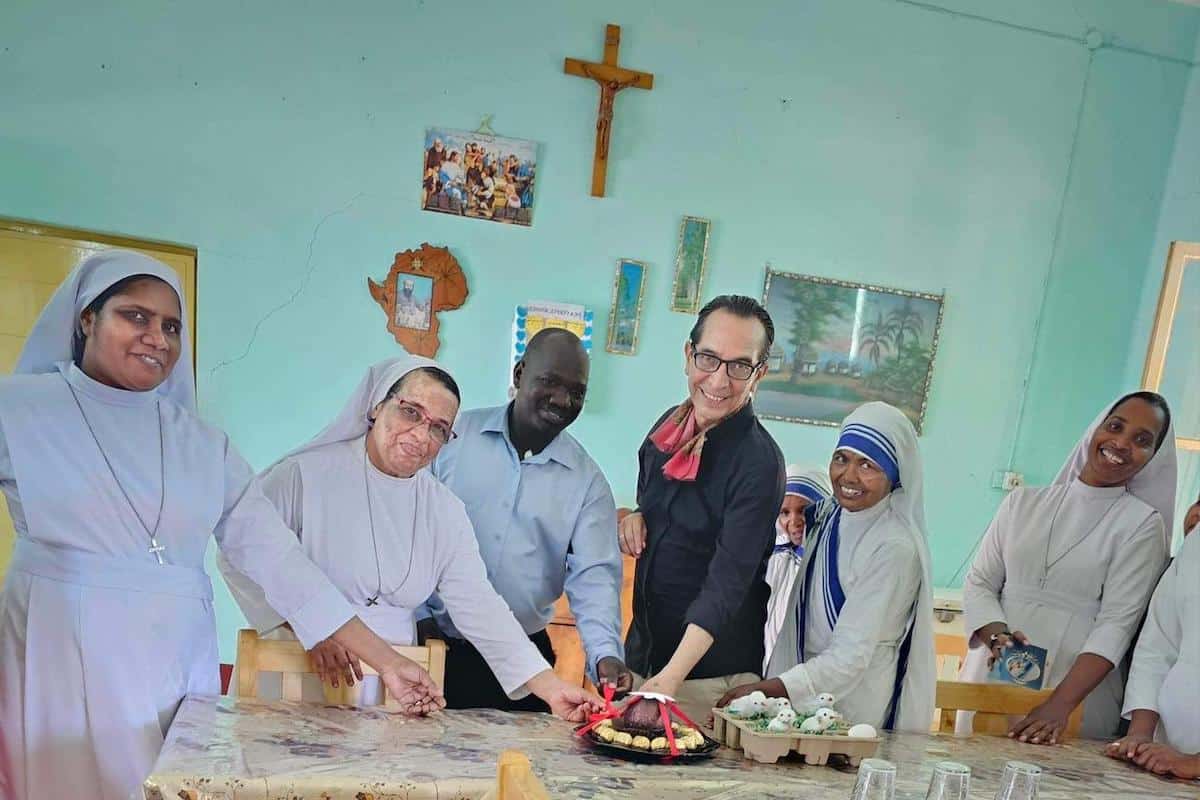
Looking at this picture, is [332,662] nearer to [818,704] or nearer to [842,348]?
[818,704]

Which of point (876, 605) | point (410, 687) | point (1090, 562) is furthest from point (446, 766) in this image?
point (1090, 562)

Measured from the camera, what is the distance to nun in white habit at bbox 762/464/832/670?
3.03m

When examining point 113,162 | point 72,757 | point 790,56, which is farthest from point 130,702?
point 790,56

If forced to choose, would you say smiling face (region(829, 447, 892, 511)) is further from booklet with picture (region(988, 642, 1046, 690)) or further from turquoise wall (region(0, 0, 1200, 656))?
turquoise wall (region(0, 0, 1200, 656))

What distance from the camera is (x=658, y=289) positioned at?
4.48 metres

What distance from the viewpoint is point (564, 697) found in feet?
8.17

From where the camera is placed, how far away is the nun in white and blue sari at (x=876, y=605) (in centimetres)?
271

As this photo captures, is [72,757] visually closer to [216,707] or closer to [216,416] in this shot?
[216,707]

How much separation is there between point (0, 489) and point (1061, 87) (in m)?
5.00

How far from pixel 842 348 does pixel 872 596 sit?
2170 mm

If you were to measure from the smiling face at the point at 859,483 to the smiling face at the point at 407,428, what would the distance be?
4.01 feet

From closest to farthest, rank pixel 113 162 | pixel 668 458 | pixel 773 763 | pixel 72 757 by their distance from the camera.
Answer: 1. pixel 72 757
2. pixel 773 763
3. pixel 668 458
4. pixel 113 162

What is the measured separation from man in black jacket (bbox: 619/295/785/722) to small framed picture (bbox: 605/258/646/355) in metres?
1.43

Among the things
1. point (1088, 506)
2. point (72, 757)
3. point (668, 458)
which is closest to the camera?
point (72, 757)
